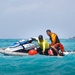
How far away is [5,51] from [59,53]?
3513 millimetres

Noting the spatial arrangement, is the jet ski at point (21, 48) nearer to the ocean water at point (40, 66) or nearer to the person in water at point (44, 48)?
the person in water at point (44, 48)

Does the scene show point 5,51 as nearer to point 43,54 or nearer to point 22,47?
point 22,47

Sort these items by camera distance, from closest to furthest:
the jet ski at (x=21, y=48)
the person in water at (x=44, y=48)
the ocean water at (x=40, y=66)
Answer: the ocean water at (x=40, y=66), the person in water at (x=44, y=48), the jet ski at (x=21, y=48)

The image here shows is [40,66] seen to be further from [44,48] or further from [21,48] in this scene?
[21,48]

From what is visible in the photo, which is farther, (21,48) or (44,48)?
(21,48)

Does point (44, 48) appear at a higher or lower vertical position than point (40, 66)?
higher

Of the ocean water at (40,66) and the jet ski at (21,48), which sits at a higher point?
the jet ski at (21,48)

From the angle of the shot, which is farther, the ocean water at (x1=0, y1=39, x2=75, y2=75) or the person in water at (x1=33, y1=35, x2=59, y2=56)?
the person in water at (x1=33, y1=35, x2=59, y2=56)

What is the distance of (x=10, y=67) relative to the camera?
44.8 ft

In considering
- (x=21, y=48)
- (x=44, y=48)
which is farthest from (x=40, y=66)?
(x=21, y=48)

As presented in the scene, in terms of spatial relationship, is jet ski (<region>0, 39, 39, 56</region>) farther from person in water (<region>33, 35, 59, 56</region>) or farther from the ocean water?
the ocean water

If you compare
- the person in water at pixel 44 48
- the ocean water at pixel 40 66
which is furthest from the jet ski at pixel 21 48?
the ocean water at pixel 40 66

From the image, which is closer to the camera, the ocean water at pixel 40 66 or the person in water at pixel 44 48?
the ocean water at pixel 40 66

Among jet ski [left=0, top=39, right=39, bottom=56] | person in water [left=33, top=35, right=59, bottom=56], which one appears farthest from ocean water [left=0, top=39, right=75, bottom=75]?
jet ski [left=0, top=39, right=39, bottom=56]
